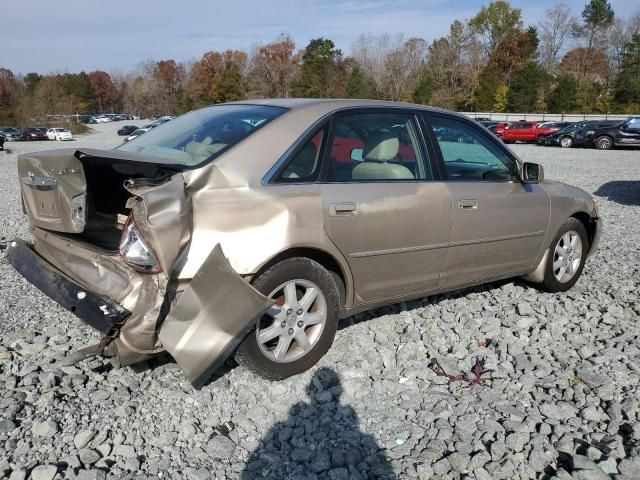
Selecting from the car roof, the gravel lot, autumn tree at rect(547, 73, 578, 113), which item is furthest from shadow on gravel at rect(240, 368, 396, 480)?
autumn tree at rect(547, 73, 578, 113)

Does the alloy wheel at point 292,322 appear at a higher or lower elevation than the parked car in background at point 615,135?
higher

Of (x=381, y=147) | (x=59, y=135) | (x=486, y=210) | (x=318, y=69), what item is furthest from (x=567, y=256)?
(x=318, y=69)

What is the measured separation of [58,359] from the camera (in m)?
3.71

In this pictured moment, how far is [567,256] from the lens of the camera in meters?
5.27

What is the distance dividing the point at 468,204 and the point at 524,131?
33948mm

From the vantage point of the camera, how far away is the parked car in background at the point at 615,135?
27.2m

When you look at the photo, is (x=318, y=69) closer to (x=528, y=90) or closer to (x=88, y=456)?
(x=528, y=90)

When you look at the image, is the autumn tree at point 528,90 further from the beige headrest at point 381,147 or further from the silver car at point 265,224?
the beige headrest at point 381,147

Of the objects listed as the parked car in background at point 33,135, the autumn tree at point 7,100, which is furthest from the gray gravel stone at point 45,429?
the autumn tree at point 7,100

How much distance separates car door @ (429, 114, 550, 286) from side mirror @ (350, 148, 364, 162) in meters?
0.70

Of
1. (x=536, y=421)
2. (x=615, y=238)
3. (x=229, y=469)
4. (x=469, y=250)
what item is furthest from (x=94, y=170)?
(x=615, y=238)

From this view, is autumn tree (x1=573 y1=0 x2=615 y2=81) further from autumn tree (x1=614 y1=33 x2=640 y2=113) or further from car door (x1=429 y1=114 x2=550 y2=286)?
car door (x1=429 y1=114 x2=550 y2=286)

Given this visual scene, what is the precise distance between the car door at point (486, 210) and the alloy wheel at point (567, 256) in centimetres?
37

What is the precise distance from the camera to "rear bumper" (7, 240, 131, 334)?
9.59ft
